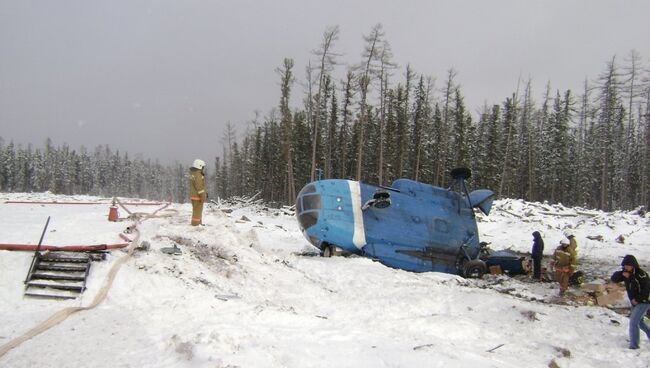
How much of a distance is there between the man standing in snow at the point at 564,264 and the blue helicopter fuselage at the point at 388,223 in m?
2.77

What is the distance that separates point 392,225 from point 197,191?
5.50 metres

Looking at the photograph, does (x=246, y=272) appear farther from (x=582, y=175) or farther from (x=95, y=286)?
(x=582, y=175)

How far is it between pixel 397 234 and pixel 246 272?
533cm

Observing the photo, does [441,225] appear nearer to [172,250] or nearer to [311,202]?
[311,202]

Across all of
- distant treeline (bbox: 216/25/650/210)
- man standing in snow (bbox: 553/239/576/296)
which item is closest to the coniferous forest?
distant treeline (bbox: 216/25/650/210)

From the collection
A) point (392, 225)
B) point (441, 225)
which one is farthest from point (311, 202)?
point (441, 225)

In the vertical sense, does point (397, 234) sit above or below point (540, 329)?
above

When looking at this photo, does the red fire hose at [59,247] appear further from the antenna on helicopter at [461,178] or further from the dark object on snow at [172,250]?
the antenna on helicopter at [461,178]

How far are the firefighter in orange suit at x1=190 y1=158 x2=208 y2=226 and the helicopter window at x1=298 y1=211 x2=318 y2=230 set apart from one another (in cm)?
293

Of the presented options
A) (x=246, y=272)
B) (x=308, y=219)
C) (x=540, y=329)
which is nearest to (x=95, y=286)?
(x=246, y=272)

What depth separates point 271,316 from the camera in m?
6.89

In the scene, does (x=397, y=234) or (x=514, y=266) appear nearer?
(x=397, y=234)

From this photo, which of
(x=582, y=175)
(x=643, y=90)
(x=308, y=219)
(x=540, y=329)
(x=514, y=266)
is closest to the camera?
(x=540, y=329)

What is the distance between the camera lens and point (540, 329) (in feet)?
25.4
